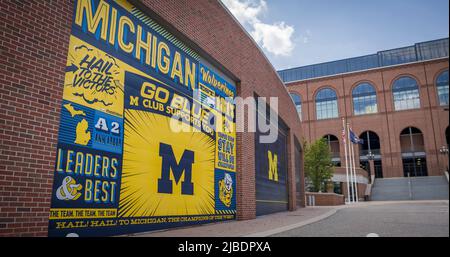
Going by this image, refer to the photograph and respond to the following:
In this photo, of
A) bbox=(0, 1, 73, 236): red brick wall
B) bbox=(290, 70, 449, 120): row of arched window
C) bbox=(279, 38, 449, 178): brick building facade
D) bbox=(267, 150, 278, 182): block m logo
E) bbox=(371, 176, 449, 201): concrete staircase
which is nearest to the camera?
bbox=(0, 1, 73, 236): red brick wall

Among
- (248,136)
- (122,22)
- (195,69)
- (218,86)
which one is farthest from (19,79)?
(248,136)

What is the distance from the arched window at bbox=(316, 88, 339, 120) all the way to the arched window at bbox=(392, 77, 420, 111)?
7830mm

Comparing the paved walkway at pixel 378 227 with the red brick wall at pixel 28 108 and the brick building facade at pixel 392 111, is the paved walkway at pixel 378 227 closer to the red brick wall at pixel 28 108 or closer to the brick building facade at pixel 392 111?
the red brick wall at pixel 28 108

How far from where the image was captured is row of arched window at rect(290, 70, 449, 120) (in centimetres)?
4575

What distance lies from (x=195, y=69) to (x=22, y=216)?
625 centimetres

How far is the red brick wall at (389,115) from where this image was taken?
44.2 metres

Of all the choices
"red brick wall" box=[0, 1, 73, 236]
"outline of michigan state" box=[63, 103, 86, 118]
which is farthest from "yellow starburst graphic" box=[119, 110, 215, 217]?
"red brick wall" box=[0, 1, 73, 236]

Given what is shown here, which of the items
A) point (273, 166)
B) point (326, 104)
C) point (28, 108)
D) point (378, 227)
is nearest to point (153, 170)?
point (28, 108)

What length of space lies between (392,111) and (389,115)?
655mm

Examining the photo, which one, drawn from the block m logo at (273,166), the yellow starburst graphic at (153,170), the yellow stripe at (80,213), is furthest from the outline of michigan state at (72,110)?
the block m logo at (273,166)

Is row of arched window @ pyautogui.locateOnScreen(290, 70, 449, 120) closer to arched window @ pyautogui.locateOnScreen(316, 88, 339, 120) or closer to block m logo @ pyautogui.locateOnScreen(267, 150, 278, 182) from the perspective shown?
arched window @ pyautogui.locateOnScreen(316, 88, 339, 120)

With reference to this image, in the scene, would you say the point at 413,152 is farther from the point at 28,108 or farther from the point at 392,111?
the point at 28,108

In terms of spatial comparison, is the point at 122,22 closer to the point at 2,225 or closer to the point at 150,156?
the point at 150,156

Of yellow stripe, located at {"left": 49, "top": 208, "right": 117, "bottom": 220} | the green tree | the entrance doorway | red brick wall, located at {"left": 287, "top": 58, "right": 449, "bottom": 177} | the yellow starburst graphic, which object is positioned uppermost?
red brick wall, located at {"left": 287, "top": 58, "right": 449, "bottom": 177}
